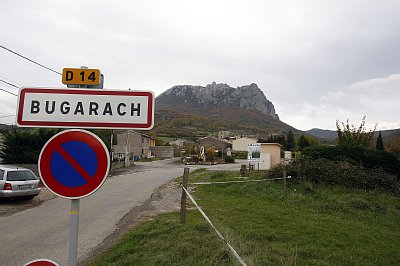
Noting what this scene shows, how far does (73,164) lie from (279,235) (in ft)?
17.8

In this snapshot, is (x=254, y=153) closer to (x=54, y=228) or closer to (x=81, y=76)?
(x=54, y=228)

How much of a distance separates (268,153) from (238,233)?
65.8ft

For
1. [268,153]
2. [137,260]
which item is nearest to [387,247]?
[137,260]

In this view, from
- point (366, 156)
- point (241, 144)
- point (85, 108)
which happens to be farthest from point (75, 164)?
point (241, 144)

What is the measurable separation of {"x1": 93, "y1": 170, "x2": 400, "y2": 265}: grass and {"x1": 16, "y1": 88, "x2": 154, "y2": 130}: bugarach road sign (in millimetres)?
2831

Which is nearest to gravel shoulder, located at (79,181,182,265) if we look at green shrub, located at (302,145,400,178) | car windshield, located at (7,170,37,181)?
car windshield, located at (7,170,37,181)

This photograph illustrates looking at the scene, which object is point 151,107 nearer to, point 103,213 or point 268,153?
point 103,213

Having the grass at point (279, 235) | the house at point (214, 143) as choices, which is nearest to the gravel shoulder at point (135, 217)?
the grass at point (279, 235)

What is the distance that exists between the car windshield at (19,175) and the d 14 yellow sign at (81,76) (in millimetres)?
12935

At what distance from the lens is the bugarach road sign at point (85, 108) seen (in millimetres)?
2793

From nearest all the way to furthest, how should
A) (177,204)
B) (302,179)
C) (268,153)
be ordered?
(177,204) → (302,179) → (268,153)

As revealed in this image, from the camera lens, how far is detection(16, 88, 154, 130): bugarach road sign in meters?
2.79

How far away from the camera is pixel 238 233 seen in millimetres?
7113

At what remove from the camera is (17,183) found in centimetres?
1398
